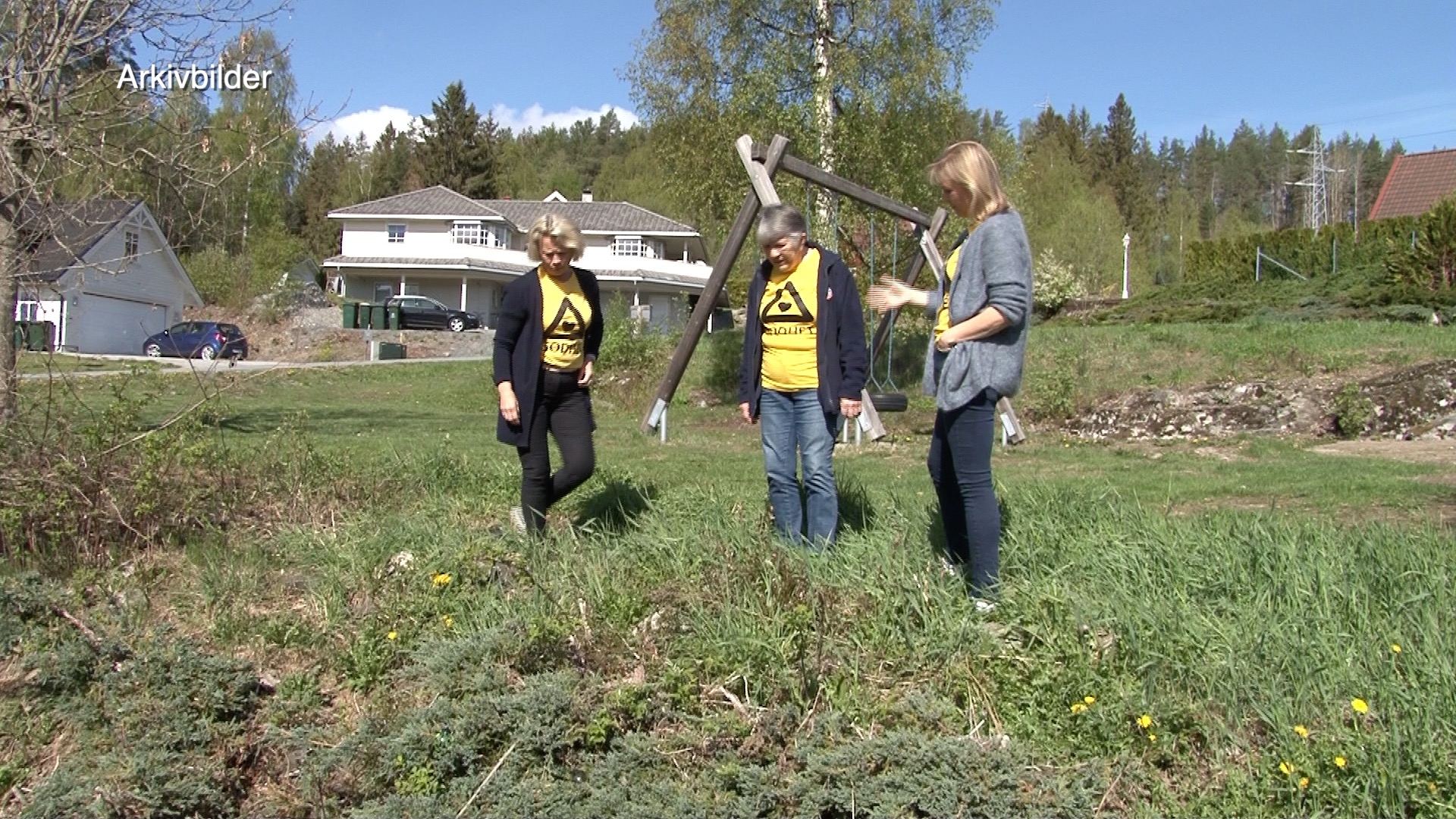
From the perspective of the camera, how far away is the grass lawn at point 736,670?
133 inches

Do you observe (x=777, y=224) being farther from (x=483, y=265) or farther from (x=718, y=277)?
(x=483, y=265)

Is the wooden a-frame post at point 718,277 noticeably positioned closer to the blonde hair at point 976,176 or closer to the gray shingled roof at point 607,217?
the blonde hair at point 976,176

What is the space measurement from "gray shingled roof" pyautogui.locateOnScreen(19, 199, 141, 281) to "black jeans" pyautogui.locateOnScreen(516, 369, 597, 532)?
2807 millimetres

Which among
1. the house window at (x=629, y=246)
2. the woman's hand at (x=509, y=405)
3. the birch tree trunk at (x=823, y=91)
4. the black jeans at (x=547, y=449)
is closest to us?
the woman's hand at (x=509, y=405)

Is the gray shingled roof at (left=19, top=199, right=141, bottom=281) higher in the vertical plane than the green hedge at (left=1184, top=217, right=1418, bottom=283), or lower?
lower

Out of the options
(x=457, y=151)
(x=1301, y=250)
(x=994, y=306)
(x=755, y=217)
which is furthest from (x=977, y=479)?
(x=457, y=151)

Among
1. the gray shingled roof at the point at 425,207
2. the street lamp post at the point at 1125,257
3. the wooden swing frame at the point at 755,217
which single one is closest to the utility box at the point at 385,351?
the wooden swing frame at the point at 755,217

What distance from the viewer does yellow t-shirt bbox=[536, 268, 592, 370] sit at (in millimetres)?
5531

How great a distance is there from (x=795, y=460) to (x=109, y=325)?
40749mm

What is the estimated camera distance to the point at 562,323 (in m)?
5.55

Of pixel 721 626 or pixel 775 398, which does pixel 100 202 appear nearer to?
pixel 775 398

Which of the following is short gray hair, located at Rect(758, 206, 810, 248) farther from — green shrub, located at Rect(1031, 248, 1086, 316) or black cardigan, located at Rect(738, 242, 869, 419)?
green shrub, located at Rect(1031, 248, 1086, 316)

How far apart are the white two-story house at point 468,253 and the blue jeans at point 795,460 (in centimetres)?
4812

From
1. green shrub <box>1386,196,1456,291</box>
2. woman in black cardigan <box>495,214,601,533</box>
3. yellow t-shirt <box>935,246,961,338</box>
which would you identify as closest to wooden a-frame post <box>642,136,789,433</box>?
woman in black cardigan <box>495,214,601,533</box>
